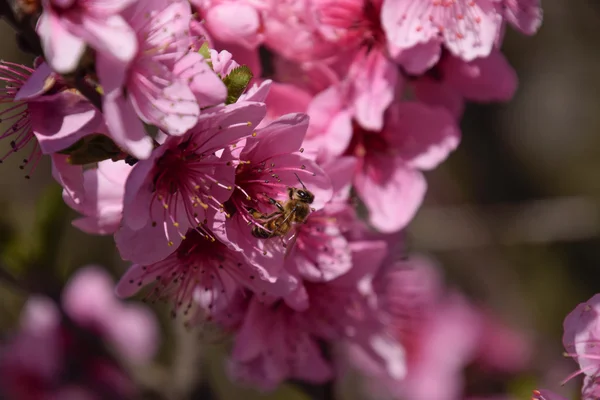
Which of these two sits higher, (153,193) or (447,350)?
(153,193)

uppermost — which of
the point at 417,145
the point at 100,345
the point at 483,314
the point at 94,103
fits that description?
the point at 94,103

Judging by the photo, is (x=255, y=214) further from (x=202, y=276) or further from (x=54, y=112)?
(x=54, y=112)

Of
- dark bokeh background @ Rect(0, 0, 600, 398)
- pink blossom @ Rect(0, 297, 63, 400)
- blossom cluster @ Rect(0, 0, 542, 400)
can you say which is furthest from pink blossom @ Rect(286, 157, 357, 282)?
dark bokeh background @ Rect(0, 0, 600, 398)

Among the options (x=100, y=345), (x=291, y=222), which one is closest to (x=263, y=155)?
(x=291, y=222)

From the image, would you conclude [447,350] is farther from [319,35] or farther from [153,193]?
[153,193]

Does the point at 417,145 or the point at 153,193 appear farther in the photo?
the point at 417,145

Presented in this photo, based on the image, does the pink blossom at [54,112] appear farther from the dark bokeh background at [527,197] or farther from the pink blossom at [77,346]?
the dark bokeh background at [527,197]

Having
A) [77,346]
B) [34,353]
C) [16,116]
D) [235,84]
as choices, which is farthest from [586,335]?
[34,353]

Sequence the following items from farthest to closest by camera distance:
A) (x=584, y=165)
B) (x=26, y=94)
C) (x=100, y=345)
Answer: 1. (x=584, y=165)
2. (x=100, y=345)
3. (x=26, y=94)
